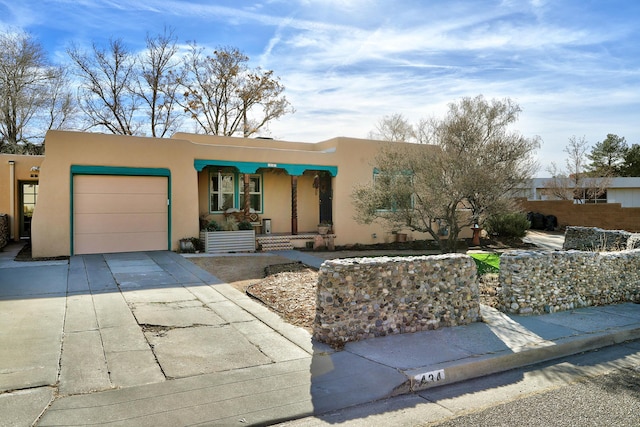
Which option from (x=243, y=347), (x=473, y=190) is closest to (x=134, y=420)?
(x=243, y=347)

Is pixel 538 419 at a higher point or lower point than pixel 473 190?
lower

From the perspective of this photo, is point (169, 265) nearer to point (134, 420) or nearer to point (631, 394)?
point (134, 420)

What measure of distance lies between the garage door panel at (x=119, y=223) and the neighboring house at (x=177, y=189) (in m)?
0.03

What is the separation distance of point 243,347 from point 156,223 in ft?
32.2

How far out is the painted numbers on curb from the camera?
4.91 metres

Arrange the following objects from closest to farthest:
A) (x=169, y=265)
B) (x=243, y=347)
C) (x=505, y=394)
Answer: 1. (x=505, y=394)
2. (x=243, y=347)
3. (x=169, y=265)

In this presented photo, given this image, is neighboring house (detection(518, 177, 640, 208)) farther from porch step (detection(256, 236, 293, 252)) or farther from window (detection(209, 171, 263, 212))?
porch step (detection(256, 236, 293, 252))

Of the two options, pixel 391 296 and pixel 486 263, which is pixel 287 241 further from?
pixel 391 296

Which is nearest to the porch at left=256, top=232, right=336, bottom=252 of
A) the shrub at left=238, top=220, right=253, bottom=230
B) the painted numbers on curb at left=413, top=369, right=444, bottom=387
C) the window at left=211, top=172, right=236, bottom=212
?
the shrub at left=238, top=220, right=253, bottom=230

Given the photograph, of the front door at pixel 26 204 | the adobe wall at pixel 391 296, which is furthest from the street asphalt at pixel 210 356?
the front door at pixel 26 204

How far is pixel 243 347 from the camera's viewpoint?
5762 mm

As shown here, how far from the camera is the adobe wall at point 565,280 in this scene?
7.57 meters

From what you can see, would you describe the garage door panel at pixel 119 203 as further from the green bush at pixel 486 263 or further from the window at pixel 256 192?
the green bush at pixel 486 263

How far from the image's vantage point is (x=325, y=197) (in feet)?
62.2
